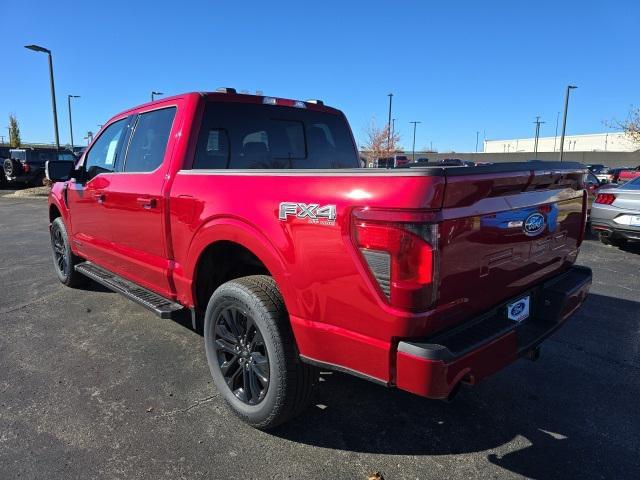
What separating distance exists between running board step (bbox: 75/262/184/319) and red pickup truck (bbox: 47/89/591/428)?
0.02 metres

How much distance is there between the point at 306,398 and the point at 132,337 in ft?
7.42

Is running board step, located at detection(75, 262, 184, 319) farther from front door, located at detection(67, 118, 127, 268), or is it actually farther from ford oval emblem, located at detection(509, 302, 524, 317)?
ford oval emblem, located at detection(509, 302, 524, 317)

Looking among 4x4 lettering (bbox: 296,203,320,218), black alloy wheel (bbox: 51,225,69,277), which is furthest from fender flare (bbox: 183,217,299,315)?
black alloy wheel (bbox: 51,225,69,277)

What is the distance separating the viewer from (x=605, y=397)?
3.22m

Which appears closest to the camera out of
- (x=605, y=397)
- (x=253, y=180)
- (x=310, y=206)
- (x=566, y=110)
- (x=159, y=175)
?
(x=310, y=206)

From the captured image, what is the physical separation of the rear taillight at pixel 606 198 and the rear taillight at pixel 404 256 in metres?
7.44

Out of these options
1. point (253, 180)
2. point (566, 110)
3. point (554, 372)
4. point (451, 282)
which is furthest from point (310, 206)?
point (566, 110)

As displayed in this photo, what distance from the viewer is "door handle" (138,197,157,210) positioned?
3.46m

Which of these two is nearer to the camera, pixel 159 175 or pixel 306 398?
pixel 306 398

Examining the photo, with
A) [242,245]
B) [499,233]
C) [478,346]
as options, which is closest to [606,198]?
[499,233]

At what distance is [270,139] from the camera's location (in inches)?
150

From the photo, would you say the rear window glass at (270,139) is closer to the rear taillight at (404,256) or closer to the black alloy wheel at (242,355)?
the black alloy wheel at (242,355)

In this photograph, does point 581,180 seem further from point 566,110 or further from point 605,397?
point 566,110

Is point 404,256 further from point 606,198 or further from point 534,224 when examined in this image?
point 606,198
